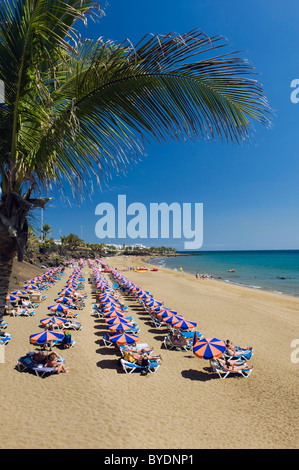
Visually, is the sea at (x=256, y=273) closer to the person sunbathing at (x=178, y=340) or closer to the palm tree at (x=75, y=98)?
the person sunbathing at (x=178, y=340)

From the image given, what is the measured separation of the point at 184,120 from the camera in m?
2.75

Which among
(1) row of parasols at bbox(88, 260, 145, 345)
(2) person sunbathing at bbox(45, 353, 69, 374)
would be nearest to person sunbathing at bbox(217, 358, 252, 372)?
(1) row of parasols at bbox(88, 260, 145, 345)

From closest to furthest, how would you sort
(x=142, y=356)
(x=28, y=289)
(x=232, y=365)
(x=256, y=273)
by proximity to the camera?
(x=232, y=365), (x=142, y=356), (x=28, y=289), (x=256, y=273)

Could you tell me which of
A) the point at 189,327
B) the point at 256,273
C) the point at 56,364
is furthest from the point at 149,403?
the point at 256,273

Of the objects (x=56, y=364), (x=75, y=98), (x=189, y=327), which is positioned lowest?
(x=56, y=364)

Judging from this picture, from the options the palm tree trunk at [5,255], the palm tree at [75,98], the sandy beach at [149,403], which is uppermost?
the palm tree at [75,98]

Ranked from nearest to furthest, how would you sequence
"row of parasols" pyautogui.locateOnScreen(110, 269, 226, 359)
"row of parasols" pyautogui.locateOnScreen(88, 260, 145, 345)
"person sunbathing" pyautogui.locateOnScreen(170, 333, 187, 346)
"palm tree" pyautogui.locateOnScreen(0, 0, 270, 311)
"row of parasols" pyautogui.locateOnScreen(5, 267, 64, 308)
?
"palm tree" pyautogui.locateOnScreen(0, 0, 270, 311) < "row of parasols" pyautogui.locateOnScreen(110, 269, 226, 359) < "row of parasols" pyautogui.locateOnScreen(88, 260, 145, 345) < "person sunbathing" pyautogui.locateOnScreen(170, 333, 187, 346) < "row of parasols" pyautogui.locateOnScreen(5, 267, 64, 308)

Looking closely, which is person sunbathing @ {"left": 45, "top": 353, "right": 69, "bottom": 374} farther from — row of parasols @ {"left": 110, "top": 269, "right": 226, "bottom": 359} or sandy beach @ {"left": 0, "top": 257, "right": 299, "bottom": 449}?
row of parasols @ {"left": 110, "top": 269, "right": 226, "bottom": 359}

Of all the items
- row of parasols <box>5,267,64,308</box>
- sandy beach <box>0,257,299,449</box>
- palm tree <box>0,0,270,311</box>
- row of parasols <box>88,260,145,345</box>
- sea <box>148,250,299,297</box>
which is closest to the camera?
palm tree <box>0,0,270,311</box>

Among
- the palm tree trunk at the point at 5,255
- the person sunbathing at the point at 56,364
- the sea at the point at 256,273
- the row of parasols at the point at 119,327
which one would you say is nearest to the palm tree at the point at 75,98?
the palm tree trunk at the point at 5,255

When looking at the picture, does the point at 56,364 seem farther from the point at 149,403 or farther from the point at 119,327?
the point at 119,327

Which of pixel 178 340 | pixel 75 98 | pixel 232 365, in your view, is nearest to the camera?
pixel 75 98

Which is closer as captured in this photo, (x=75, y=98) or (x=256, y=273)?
(x=75, y=98)

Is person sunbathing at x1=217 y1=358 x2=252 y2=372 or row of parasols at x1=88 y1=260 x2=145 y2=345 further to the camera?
row of parasols at x1=88 y1=260 x2=145 y2=345
